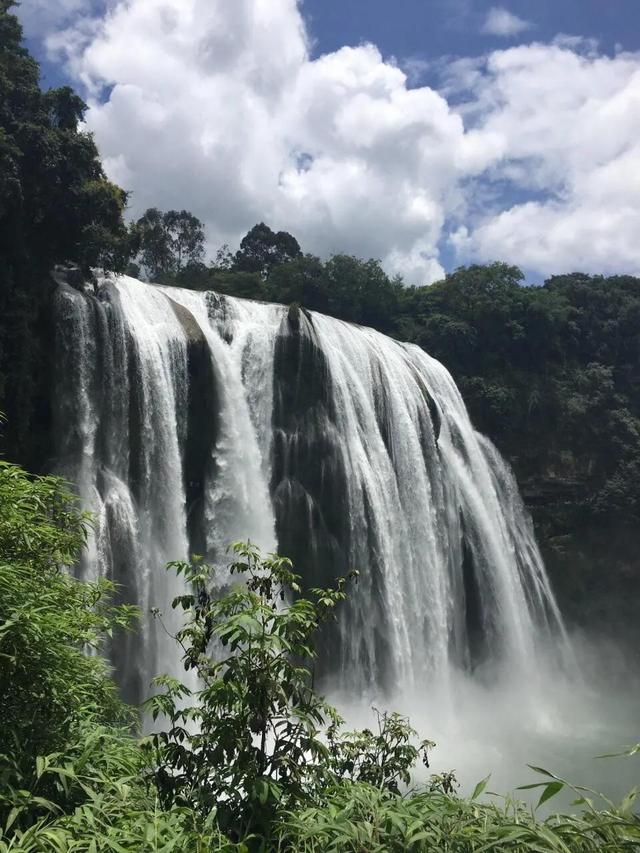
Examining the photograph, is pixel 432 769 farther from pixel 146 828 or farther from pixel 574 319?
pixel 574 319

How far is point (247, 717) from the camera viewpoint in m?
3.73

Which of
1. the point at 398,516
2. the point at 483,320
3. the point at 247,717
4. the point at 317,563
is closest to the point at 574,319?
the point at 483,320

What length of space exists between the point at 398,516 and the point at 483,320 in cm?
1611

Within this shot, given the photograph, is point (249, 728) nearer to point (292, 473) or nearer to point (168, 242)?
point (292, 473)

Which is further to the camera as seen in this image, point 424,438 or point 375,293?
point 375,293

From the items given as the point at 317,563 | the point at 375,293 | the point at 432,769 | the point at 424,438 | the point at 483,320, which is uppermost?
the point at 375,293

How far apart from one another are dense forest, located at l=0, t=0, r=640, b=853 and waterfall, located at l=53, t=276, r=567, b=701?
112 centimetres

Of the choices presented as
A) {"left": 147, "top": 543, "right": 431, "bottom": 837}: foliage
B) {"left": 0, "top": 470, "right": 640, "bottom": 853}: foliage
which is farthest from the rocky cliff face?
{"left": 147, "top": 543, "right": 431, "bottom": 837}: foliage

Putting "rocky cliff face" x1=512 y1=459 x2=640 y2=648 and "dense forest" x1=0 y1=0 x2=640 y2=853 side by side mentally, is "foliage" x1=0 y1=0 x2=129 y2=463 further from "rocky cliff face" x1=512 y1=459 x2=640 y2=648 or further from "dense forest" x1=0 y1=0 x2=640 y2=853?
"rocky cliff face" x1=512 y1=459 x2=640 y2=648

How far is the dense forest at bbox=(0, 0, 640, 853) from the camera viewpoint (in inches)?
136

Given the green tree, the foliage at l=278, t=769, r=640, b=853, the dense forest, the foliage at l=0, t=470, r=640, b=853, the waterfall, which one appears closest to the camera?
the foliage at l=278, t=769, r=640, b=853

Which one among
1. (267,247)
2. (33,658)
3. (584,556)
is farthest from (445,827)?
(267,247)

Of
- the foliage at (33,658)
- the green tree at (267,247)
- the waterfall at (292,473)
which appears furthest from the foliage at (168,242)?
the foliage at (33,658)

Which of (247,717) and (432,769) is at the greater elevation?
(247,717)
